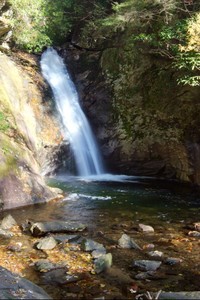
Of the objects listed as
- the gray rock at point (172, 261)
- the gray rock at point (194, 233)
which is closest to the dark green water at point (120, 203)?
the gray rock at point (194, 233)

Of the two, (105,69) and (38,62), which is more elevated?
(38,62)

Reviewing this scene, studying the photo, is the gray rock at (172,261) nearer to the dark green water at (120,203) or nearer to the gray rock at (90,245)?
the gray rock at (90,245)

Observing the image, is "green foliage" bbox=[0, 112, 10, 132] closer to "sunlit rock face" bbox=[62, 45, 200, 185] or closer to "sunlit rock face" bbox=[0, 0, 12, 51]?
"sunlit rock face" bbox=[0, 0, 12, 51]

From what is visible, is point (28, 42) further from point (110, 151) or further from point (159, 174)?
point (159, 174)

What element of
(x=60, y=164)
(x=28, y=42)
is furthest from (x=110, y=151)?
(x=28, y=42)

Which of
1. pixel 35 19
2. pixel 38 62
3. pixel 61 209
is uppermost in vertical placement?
pixel 35 19

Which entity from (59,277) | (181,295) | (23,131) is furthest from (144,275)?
(23,131)

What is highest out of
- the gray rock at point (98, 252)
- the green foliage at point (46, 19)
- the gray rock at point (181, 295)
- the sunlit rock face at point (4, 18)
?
the green foliage at point (46, 19)

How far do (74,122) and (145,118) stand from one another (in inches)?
130

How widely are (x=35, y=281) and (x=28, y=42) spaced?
13.4m

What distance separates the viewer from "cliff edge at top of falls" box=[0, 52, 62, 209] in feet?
31.8

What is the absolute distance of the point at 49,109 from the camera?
15.2 meters

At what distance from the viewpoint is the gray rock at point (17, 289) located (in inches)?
167

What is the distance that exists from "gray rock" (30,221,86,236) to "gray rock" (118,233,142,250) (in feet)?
3.98
